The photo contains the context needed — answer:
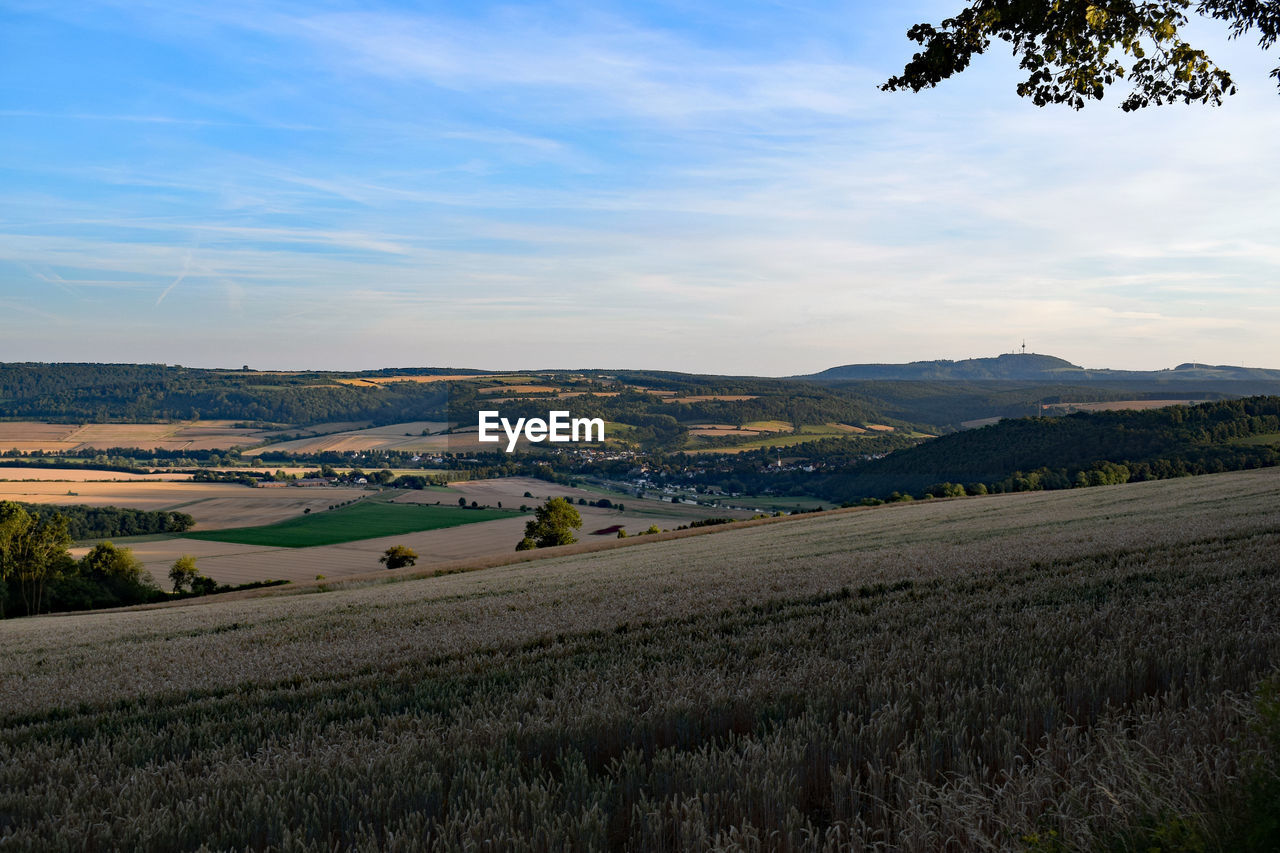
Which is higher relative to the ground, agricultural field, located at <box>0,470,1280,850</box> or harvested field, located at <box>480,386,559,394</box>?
harvested field, located at <box>480,386,559,394</box>

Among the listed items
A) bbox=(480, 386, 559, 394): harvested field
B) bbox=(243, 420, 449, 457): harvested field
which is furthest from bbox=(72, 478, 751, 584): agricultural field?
bbox=(480, 386, 559, 394): harvested field

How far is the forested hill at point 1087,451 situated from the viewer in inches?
2982

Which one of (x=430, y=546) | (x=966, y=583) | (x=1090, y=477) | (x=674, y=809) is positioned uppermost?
(x=674, y=809)

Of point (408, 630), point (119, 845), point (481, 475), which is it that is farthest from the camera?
point (481, 475)

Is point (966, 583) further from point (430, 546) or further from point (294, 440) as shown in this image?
point (294, 440)

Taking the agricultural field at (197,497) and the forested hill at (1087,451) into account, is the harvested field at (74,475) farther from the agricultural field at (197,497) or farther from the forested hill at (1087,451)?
the forested hill at (1087,451)

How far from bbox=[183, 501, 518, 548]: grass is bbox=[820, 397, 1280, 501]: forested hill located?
55.6m

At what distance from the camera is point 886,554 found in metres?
18.5

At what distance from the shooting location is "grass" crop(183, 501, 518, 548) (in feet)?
285

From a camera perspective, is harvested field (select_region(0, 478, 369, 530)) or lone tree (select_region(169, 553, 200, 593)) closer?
lone tree (select_region(169, 553, 200, 593))

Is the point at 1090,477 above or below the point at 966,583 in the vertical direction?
below

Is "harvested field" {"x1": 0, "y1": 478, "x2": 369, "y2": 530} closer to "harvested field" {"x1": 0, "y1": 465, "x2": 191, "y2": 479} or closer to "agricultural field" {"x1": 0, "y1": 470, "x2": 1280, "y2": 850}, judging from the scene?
Result: "harvested field" {"x1": 0, "y1": 465, "x2": 191, "y2": 479}

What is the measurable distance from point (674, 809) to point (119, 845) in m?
2.57

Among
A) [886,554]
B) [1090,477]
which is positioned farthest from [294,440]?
[886,554]
